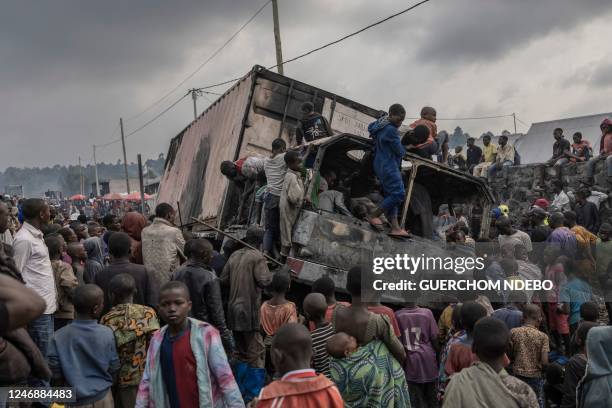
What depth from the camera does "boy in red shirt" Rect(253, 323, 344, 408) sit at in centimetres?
289

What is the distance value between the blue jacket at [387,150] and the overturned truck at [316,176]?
32 cm

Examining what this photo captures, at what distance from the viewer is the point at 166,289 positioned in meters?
3.61

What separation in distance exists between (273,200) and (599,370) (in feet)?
16.3

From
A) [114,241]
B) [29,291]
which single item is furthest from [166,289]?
[114,241]

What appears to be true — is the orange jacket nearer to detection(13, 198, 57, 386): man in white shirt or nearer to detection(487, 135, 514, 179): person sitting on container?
detection(13, 198, 57, 386): man in white shirt

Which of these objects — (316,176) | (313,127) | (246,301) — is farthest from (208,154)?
(246,301)

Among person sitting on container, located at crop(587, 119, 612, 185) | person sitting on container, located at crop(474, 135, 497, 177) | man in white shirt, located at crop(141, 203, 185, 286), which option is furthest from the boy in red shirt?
person sitting on container, located at crop(474, 135, 497, 177)

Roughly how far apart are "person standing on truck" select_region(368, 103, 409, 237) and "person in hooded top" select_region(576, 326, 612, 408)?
4047mm

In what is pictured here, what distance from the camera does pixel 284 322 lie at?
5770 millimetres

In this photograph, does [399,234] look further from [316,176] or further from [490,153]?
[490,153]

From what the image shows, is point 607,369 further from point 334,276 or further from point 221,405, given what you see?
point 334,276

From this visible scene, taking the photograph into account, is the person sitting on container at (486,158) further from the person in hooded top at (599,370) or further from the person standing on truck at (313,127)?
the person in hooded top at (599,370)

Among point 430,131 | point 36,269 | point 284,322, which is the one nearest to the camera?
point 36,269

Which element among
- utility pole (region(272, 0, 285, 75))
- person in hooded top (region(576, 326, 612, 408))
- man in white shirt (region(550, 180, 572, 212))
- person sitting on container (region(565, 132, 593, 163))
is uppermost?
utility pole (region(272, 0, 285, 75))
